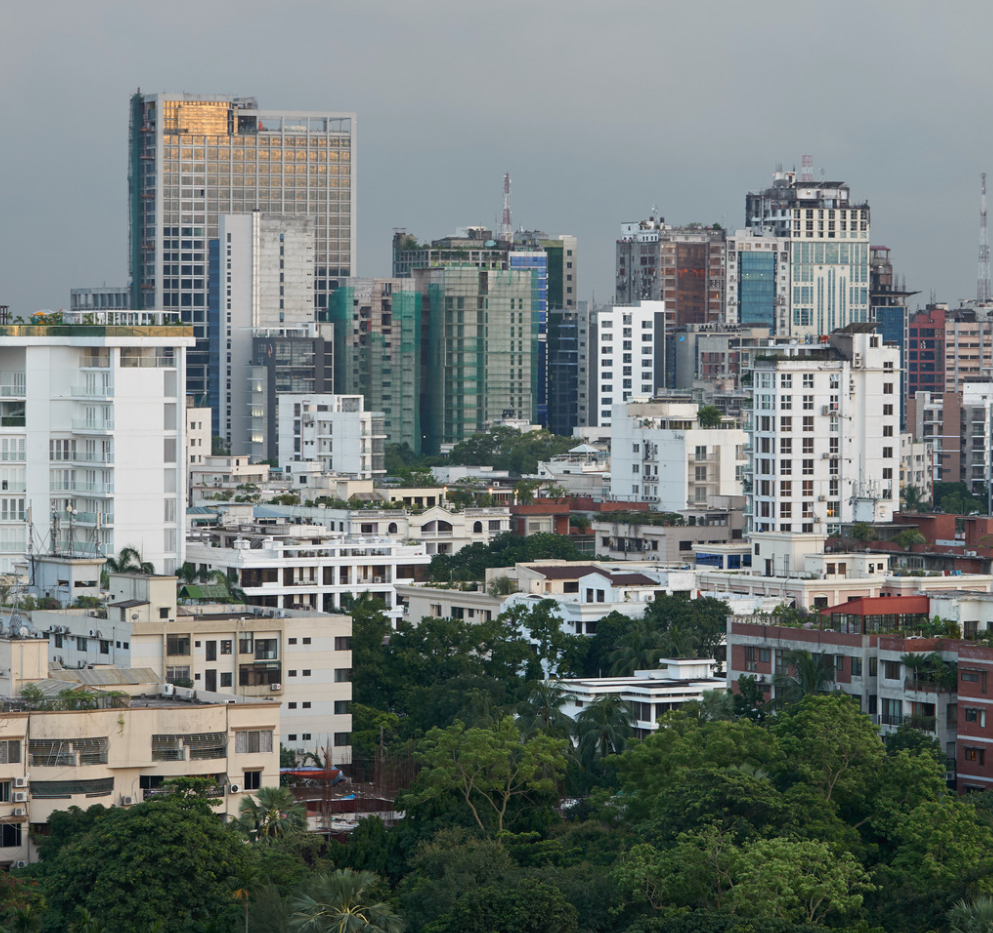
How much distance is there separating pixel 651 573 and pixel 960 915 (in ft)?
198

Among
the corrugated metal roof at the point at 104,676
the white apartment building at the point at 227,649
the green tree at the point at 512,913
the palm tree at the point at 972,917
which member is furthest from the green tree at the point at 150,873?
the white apartment building at the point at 227,649

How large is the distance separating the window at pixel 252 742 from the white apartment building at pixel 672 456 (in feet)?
293

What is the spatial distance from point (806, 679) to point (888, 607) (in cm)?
449

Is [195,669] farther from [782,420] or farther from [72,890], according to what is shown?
[782,420]

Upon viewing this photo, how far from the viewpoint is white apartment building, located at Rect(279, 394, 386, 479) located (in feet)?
618

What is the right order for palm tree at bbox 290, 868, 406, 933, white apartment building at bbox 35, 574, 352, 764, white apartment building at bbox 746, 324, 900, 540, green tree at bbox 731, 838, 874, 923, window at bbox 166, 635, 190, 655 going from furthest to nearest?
white apartment building at bbox 746, 324, 900, 540, window at bbox 166, 635, 190, 655, white apartment building at bbox 35, 574, 352, 764, green tree at bbox 731, 838, 874, 923, palm tree at bbox 290, 868, 406, 933

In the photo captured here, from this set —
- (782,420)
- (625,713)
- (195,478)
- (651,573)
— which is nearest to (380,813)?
(625,713)

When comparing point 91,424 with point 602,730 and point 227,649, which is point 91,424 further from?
point 602,730

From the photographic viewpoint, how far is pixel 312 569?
12012 centimetres

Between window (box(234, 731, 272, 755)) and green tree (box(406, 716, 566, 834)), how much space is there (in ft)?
14.2

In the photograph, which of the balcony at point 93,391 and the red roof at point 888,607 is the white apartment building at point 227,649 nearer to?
the red roof at point 888,607

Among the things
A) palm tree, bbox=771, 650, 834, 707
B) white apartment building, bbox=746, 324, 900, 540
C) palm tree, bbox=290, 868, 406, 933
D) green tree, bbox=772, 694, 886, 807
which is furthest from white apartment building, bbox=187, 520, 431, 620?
palm tree, bbox=290, 868, 406, 933

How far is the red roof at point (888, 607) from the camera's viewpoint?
82.9 m

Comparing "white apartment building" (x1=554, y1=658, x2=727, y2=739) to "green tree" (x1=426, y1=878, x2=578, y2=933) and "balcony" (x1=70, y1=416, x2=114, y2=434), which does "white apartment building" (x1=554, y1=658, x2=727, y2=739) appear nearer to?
"green tree" (x1=426, y1=878, x2=578, y2=933)
